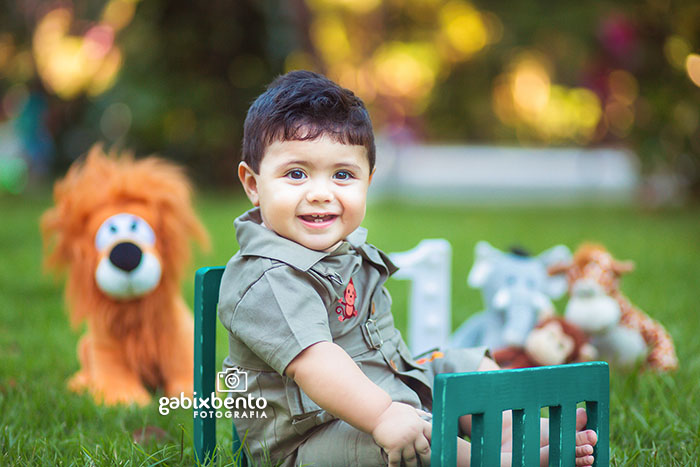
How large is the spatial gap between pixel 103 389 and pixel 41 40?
370 inches

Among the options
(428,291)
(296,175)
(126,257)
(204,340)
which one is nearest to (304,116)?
(296,175)

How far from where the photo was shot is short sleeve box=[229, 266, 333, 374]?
130cm

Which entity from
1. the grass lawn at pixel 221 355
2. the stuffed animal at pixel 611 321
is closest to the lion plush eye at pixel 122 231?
the grass lawn at pixel 221 355

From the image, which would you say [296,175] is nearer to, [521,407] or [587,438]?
[521,407]

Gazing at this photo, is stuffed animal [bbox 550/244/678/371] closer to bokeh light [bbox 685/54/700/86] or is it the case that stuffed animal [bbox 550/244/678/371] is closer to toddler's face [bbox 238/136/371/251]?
toddler's face [bbox 238/136/371/251]

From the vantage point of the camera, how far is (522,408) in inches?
48.3

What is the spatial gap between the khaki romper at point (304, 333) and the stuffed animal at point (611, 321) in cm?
103

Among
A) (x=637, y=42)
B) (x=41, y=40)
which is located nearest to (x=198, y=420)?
(x=637, y=42)

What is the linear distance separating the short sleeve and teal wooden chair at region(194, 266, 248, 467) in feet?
0.46

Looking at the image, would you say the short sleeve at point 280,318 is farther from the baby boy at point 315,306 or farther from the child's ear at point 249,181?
the child's ear at point 249,181

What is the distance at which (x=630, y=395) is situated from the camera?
2.17 m

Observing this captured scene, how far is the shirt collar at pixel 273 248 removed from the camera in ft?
4.59

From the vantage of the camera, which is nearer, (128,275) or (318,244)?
(318,244)

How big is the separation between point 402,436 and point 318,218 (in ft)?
1.53
